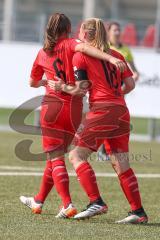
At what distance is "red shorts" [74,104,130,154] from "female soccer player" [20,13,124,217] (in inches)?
13.2

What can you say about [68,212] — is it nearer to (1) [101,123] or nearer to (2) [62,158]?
(2) [62,158]

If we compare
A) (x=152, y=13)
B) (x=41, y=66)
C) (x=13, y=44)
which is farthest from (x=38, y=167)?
(x=152, y=13)

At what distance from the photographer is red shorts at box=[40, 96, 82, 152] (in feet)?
29.3

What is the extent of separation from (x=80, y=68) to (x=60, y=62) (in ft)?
1.51

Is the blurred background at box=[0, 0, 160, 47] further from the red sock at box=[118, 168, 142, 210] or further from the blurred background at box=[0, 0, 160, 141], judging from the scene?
the red sock at box=[118, 168, 142, 210]

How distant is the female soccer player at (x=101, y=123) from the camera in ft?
27.9

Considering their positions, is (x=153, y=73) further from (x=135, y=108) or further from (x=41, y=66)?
(x=41, y=66)

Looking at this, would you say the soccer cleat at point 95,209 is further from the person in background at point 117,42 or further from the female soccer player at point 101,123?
the person in background at point 117,42

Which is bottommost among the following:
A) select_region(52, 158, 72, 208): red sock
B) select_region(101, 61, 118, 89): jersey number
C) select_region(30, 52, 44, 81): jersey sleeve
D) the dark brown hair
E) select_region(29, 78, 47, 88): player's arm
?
select_region(52, 158, 72, 208): red sock

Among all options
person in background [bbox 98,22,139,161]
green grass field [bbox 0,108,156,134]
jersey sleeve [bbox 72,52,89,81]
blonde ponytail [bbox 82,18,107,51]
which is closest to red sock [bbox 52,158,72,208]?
jersey sleeve [bbox 72,52,89,81]

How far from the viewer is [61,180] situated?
8852 millimetres

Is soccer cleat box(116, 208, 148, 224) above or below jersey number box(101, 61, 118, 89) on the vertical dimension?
below

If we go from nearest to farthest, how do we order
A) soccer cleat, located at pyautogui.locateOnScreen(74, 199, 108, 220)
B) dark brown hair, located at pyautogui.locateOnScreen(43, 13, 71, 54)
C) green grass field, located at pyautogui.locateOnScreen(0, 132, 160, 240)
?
green grass field, located at pyautogui.locateOnScreen(0, 132, 160, 240) → soccer cleat, located at pyautogui.locateOnScreen(74, 199, 108, 220) → dark brown hair, located at pyautogui.locateOnScreen(43, 13, 71, 54)

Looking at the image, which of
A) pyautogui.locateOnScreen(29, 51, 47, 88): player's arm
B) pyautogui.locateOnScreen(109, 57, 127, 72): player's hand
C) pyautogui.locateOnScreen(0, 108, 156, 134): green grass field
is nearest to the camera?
pyautogui.locateOnScreen(109, 57, 127, 72): player's hand
